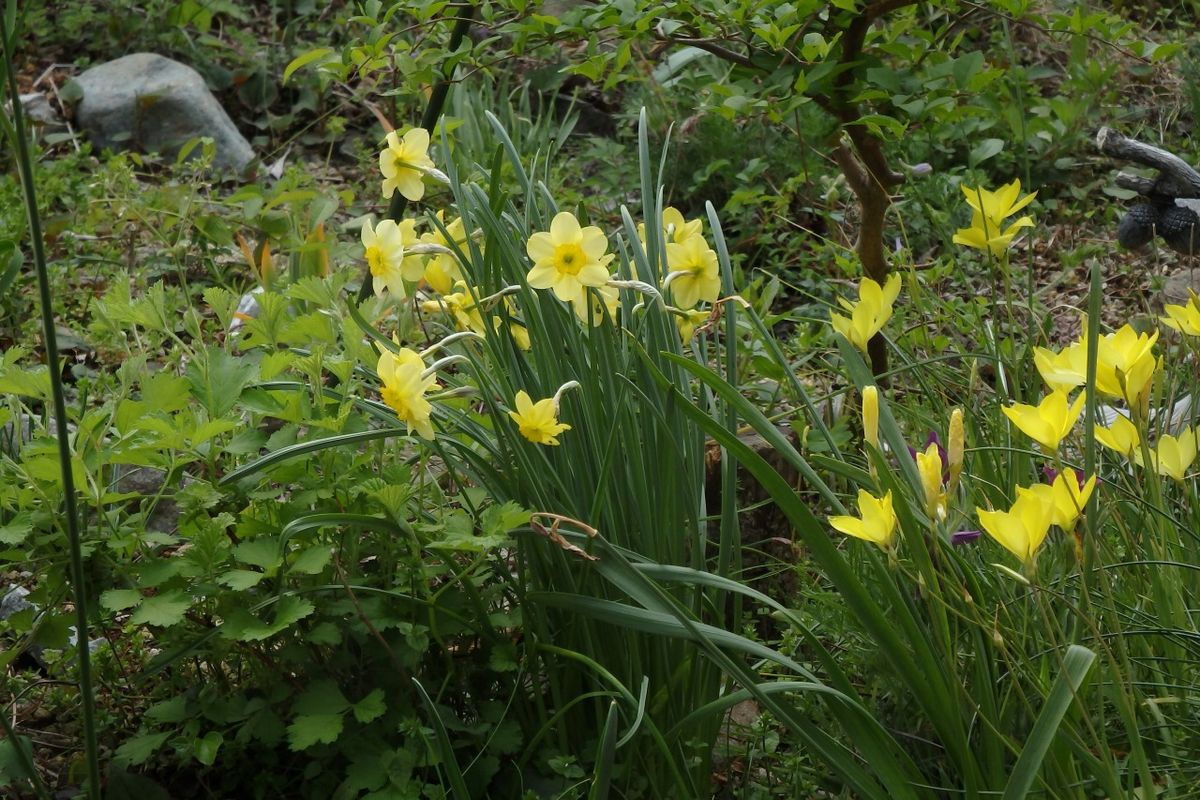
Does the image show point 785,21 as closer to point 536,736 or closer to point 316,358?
point 316,358

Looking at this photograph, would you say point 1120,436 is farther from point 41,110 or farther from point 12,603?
point 41,110

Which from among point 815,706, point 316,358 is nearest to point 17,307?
point 316,358

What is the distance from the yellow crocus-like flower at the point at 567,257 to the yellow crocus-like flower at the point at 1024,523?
1.89 ft

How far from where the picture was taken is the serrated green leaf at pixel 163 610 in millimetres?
1364

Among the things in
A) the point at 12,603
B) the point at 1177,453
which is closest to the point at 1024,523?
the point at 1177,453

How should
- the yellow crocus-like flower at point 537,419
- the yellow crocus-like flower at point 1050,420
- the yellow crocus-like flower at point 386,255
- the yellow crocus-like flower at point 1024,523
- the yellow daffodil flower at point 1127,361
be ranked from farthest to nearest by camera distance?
the yellow crocus-like flower at point 386,255 → the yellow crocus-like flower at point 537,419 → the yellow daffodil flower at point 1127,361 → the yellow crocus-like flower at point 1050,420 → the yellow crocus-like flower at point 1024,523

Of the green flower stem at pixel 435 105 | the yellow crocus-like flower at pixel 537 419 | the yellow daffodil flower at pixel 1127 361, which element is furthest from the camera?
the green flower stem at pixel 435 105

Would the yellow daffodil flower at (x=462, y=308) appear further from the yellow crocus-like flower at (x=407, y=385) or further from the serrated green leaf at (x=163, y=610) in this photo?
the serrated green leaf at (x=163, y=610)

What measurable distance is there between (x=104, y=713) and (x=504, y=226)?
0.91 metres

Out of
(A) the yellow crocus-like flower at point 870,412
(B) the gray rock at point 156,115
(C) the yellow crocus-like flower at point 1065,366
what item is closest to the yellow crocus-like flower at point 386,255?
(A) the yellow crocus-like flower at point 870,412

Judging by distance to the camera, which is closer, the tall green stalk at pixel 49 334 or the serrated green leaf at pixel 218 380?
the tall green stalk at pixel 49 334

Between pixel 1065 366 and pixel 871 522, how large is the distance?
363mm

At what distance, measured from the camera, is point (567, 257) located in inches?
54.9

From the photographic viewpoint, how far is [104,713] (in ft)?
5.54
